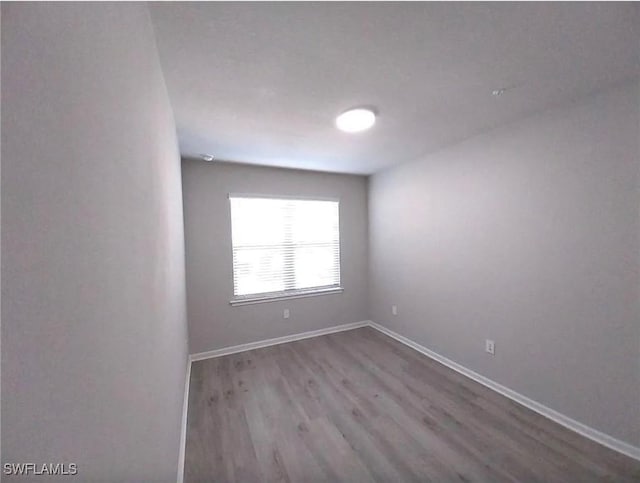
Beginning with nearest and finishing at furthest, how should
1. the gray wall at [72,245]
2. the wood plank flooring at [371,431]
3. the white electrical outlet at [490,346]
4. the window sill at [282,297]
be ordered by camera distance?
1. the gray wall at [72,245]
2. the wood plank flooring at [371,431]
3. the white electrical outlet at [490,346]
4. the window sill at [282,297]

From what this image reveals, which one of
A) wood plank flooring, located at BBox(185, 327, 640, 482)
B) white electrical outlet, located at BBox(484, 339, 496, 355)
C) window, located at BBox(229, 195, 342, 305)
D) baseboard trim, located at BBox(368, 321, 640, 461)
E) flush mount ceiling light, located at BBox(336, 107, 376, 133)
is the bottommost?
wood plank flooring, located at BBox(185, 327, 640, 482)

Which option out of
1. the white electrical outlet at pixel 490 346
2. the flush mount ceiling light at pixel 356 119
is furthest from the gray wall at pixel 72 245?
the white electrical outlet at pixel 490 346

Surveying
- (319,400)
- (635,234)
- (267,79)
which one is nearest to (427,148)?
(635,234)

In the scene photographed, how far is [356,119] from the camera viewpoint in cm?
188

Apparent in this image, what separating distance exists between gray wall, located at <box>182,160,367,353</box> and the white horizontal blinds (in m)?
0.13

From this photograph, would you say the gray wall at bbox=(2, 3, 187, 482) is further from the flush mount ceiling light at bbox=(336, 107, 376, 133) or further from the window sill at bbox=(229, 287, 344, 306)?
the window sill at bbox=(229, 287, 344, 306)

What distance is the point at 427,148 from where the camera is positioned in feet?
8.80

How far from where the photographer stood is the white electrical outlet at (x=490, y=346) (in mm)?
2242

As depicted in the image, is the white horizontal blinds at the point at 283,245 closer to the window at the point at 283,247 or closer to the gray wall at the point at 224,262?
the window at the point at 283,247

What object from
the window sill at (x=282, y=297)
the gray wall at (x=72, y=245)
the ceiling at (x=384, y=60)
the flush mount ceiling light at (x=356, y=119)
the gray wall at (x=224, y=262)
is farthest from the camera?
the window sill at (x=282, y=297)

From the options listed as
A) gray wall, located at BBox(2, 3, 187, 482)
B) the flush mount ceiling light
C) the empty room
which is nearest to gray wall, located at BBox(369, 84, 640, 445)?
the empty room

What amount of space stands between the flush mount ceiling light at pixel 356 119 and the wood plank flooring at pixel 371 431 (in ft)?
7.63

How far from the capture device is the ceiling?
1.03 m

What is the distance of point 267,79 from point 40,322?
5.03 feet
